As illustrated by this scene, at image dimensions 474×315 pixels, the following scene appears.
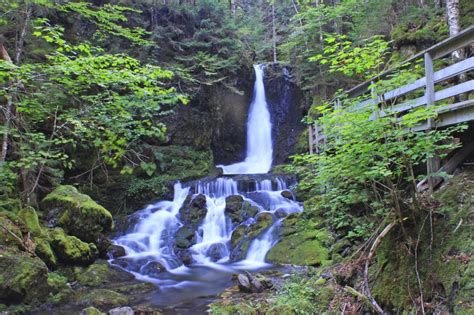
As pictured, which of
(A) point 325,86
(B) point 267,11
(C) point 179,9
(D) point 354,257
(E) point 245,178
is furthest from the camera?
(B) point 267,11

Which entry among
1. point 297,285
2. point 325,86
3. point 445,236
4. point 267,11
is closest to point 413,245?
point 445,236

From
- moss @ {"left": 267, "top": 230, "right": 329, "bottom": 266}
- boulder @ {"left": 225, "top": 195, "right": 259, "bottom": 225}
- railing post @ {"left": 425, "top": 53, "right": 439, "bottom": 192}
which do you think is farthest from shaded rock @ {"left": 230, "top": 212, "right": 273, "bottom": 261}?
railing post @ {"left": 425, "top": 53, "right": 439, "bottom": 192}

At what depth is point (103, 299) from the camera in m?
6.71

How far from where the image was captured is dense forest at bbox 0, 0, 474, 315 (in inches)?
156

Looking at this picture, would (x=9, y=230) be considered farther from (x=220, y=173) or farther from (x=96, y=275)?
(x=220, y=173)

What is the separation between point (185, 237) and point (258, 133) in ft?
34.2

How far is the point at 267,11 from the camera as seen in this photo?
31219 millimetres

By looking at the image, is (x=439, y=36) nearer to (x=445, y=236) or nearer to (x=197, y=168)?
(x=445, y=236)

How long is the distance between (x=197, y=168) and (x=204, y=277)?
835 cm

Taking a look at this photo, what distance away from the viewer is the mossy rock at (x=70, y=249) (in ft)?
27.2

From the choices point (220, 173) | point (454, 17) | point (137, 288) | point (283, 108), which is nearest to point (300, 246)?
point (137, 288)

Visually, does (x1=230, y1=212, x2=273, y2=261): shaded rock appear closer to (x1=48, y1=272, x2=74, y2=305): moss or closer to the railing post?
(x1=48, y1=272, x2=74, y2=305): moss

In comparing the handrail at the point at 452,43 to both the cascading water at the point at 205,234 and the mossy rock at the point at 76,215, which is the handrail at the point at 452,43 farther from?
the mossy rock at the point at 76,215

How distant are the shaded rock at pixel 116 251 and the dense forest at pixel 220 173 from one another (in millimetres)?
73
